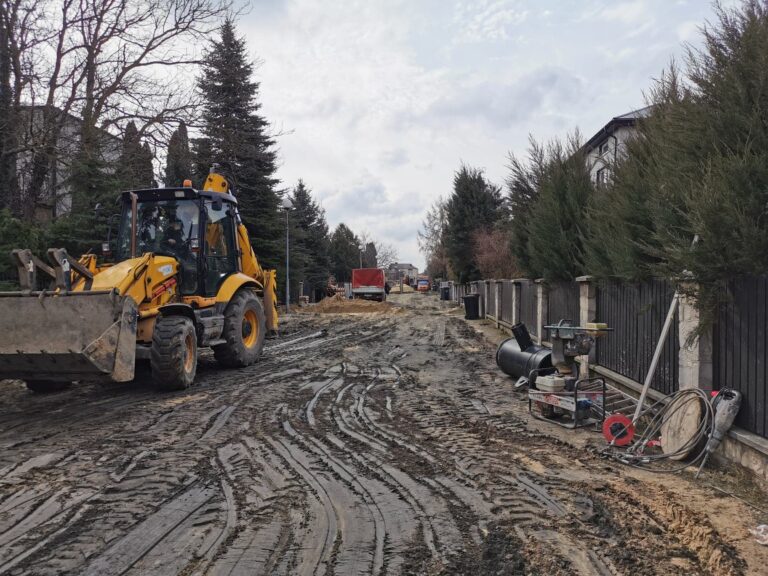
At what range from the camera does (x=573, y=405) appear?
6.64m

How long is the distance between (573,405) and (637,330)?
1737 millimetres

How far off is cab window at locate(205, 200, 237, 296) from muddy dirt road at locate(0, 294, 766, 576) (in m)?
2.76

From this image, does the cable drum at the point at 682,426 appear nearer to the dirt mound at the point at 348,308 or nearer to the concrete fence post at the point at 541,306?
the concrete fence post at the point at 541,306

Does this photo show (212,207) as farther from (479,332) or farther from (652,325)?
(479,332)

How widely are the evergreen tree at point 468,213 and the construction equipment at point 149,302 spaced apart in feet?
88.5

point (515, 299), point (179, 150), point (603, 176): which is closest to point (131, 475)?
point (603, 176)

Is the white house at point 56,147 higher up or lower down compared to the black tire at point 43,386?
higher up

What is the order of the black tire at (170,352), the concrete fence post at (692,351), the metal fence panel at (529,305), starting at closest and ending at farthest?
the concrete fence post at (692,351) → the black tire at (170,352) → the metal fence panel at (529,305)

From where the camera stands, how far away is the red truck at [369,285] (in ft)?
139

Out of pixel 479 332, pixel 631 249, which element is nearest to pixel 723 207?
pixel 631 249

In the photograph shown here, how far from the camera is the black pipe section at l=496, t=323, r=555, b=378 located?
8.49 metres

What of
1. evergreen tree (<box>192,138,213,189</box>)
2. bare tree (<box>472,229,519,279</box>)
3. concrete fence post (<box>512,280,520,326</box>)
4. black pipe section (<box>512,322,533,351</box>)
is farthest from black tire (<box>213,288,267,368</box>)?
bare tree (<box>472,229,519,279</box>)

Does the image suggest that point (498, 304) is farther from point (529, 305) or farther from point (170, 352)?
point (170, 352)

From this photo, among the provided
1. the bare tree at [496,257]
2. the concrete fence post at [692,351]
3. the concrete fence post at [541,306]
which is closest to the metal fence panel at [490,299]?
the bare tree at [496,257]
